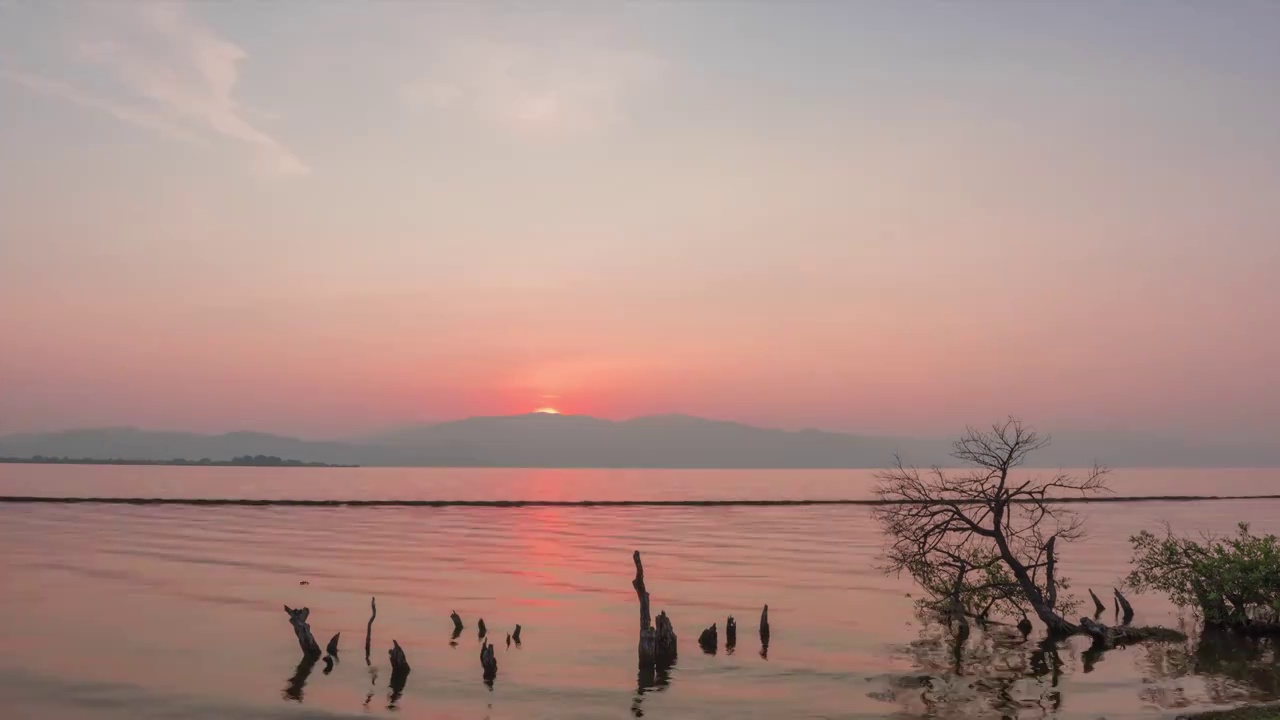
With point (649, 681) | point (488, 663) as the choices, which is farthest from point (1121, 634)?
point (488, 663)

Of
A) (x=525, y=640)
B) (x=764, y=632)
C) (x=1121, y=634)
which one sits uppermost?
(x=1121, y=634)

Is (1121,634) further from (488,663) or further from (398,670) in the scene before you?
(398,670)

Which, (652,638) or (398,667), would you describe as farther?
(652,638)

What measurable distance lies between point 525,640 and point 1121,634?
27617 mm

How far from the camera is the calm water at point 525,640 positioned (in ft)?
109

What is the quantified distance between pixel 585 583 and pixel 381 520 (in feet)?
249

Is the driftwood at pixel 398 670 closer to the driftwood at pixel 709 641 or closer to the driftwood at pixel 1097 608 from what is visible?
the driftwood at pixel 709 641

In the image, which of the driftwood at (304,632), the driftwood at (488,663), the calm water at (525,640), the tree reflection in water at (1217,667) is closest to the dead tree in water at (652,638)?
the calm water at (525,640)

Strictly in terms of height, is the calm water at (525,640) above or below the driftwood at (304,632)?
below

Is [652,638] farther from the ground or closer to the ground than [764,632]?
farther from the ground

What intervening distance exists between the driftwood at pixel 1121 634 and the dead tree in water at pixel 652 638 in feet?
60.5

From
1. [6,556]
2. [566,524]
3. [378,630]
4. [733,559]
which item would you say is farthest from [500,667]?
[566,524]

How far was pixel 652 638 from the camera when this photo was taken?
37781mm

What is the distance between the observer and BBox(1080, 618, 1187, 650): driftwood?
4238cm
